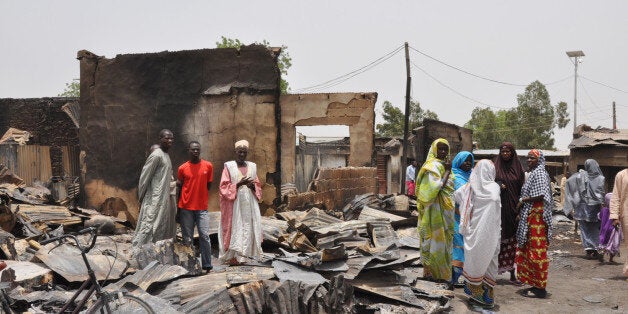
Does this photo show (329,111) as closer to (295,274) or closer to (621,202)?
(621,202)

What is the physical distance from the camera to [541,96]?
43062 millimetres

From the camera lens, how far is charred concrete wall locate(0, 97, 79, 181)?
65.1 ft

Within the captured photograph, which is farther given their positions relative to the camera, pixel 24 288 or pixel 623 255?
pixel 623 255

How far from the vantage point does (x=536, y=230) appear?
6.31 metres

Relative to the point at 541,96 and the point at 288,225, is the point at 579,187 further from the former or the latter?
the point at 541,96

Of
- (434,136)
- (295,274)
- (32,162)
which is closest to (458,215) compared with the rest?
(295,274)

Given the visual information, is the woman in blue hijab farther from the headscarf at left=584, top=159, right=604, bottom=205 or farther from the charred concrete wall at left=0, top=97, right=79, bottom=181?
the charred concrete wall at left=0, top=97, right=79, bottom=181

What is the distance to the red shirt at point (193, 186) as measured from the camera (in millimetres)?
6391

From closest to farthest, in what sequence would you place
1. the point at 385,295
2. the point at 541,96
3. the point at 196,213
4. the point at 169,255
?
1. the point at 385,295
2. the point at 169,255
3. the point at 196,213
4. the point at 541,96

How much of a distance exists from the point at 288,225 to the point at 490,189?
133 inches

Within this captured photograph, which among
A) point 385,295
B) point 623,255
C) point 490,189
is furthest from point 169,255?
point 623,255

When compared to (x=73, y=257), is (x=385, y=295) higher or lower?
lower

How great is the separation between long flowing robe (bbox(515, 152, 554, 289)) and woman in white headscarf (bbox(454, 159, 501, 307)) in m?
0.90

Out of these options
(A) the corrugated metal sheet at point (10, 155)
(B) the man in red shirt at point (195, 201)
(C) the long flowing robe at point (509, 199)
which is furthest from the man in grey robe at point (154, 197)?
(A) the corrugated metal sheet at point (10, 155)
